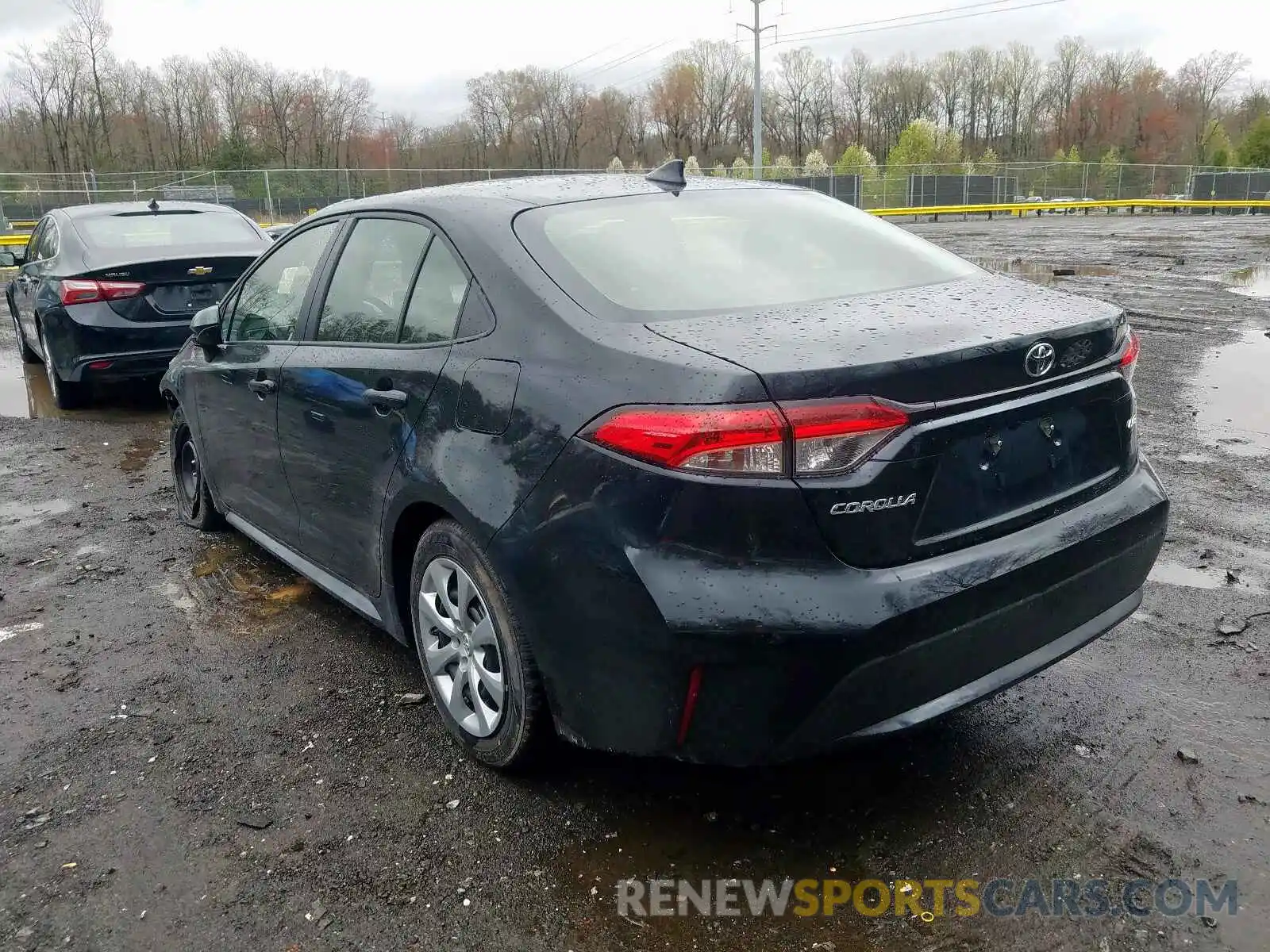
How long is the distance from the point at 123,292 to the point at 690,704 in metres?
6.92

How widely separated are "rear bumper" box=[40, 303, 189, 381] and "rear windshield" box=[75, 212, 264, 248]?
0.71 m

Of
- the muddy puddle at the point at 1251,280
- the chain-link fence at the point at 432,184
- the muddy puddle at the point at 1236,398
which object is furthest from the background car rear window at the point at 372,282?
the chain-link fence at the point at 432,184

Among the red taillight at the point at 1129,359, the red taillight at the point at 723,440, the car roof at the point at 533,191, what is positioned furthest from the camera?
the car roof at the point at 533,191

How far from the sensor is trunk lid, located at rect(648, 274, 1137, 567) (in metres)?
2.24

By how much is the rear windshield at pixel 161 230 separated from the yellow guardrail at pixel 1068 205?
39.5 metres

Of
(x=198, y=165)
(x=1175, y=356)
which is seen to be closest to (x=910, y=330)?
(x=1175, y=356)

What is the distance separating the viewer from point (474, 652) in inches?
114

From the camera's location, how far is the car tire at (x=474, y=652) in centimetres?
269

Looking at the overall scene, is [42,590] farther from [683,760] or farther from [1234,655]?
[1234,655]

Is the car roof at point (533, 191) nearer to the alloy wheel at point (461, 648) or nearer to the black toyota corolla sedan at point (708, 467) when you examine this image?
the black toyota corolla sedan at point (708, 467)

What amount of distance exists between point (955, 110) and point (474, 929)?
10820 centimetres

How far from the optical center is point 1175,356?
29.8 feet

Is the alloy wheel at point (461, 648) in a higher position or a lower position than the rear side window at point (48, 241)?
lower

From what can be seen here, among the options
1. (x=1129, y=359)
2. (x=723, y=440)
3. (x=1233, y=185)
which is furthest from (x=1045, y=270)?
(x=1233, y=185)
